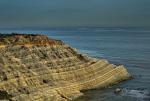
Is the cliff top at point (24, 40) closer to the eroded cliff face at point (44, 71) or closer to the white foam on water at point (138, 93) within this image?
the eroded cliff face at point (44, 71)

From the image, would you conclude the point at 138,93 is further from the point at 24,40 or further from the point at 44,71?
the point at 24,40

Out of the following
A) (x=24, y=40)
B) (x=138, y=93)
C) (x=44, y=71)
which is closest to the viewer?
(x=44, y=71)

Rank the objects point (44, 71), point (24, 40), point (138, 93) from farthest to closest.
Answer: point (24, 40) → point (138, 93) → point (44, 71)

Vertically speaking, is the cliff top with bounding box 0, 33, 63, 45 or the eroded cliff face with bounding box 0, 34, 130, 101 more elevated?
Result: the cliff top with bounding box 0, 33, 63, 45

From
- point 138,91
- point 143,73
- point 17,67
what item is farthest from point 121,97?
point 143,73

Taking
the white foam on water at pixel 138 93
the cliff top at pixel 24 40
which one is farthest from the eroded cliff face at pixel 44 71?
the white foam on water at pixel 138 93

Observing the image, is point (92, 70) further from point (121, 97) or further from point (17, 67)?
point (17, 67)

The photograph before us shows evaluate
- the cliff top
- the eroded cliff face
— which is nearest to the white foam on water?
the eroded cliff face

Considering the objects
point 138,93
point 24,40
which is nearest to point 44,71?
point 24,40

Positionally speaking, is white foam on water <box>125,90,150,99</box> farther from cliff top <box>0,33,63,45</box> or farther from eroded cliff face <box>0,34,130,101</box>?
cliff top <box>0,33,63,45</box>
